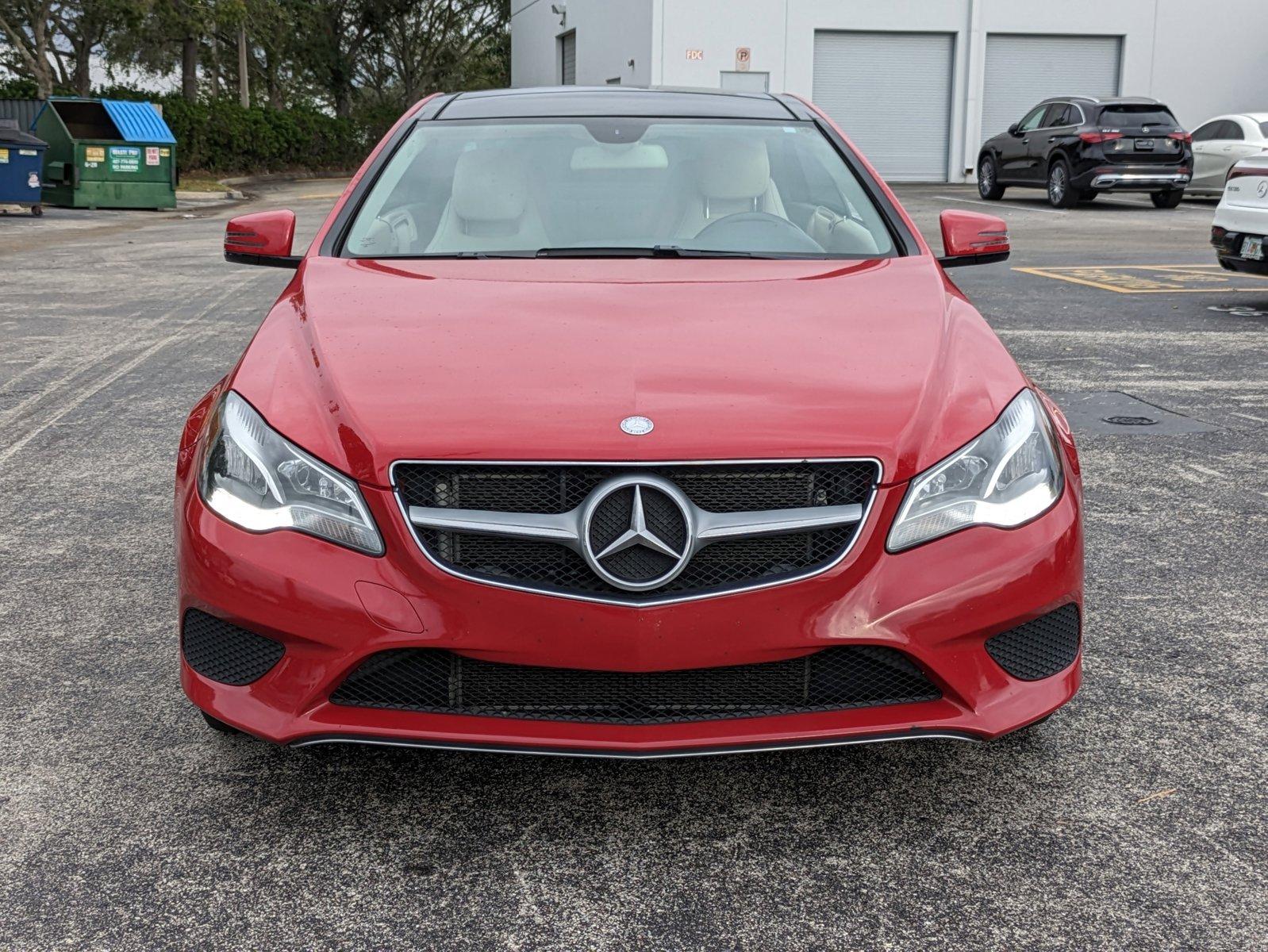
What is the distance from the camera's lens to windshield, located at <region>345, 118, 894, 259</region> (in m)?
3.98

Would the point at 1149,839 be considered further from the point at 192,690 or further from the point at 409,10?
the point at 409,10

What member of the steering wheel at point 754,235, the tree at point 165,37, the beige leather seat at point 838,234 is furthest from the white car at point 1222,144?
the tree at point 165,37

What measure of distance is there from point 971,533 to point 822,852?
0.67 metres

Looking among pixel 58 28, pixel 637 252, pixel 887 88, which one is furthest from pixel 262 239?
pixel 58 28

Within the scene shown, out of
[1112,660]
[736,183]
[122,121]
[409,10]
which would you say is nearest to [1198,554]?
[1112,660]

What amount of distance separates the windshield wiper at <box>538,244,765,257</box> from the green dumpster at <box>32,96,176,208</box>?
21.8 metres

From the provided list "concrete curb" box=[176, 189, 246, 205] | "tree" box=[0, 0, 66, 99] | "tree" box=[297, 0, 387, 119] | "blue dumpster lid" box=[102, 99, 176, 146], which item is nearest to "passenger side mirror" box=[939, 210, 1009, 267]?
"blue dumpster lid" box=[102, 99, 176, 146]

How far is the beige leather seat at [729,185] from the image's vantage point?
4121mm

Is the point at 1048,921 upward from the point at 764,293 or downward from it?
downward

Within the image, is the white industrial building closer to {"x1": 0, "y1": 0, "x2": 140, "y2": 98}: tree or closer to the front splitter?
{"x1": 0, "y1": 0, "x2": 140, "y2": 98}: tree

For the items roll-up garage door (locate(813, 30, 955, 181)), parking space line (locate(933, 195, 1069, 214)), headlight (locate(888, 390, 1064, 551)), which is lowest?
parking space line (locate(933, 195, 1069, 214))

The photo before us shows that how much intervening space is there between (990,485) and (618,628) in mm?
791

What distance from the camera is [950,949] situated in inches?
97.0

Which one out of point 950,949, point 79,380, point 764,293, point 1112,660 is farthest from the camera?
point 79,380
